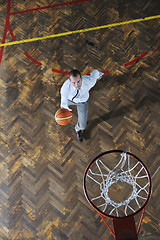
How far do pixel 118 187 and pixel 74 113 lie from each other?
1.46 metres

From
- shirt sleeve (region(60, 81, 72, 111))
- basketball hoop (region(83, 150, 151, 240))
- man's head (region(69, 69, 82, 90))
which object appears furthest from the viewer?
basketball hoop (region(83, 150, 151, 240))

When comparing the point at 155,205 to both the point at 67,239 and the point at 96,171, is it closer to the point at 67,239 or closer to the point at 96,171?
the point at 96,171

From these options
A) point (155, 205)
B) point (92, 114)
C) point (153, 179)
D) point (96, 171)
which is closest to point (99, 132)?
point (92, 114)

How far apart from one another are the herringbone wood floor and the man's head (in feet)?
4.09

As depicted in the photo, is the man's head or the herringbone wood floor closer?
the man's head

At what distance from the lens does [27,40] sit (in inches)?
198

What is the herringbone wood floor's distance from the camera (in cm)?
393

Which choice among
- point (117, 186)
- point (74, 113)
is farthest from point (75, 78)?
point (117, 186)

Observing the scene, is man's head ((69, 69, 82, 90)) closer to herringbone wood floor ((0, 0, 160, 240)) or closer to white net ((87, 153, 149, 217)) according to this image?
herringbone wood floor ((0, 0, 160, 240))

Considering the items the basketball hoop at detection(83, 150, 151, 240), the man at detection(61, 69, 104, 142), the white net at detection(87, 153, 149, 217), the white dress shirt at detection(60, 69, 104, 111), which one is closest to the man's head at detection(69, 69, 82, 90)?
the man at detection(61, 69, 104, 142)

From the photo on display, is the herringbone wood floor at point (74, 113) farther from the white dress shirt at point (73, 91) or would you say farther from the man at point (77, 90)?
the white dress shirt at point (73, 91)

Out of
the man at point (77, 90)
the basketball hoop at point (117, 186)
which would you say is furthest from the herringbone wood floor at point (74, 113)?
the man at point (77, 90)

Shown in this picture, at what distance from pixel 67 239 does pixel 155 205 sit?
142 centimetres

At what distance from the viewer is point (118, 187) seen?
3961mm
